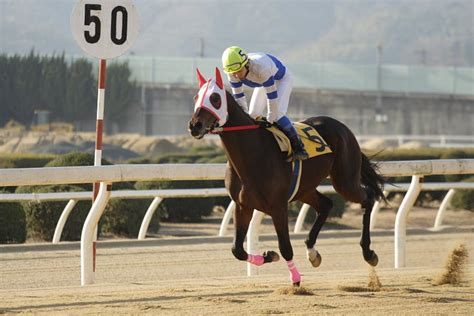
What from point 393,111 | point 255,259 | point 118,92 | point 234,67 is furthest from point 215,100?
point 393,111

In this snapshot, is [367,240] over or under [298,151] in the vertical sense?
under

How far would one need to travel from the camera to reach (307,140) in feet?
25.4

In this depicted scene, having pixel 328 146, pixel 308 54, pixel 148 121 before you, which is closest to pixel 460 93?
pixel 148 121

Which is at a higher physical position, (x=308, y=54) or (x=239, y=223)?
(x=308, y=54)

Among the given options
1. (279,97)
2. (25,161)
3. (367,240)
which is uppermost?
(279,97)

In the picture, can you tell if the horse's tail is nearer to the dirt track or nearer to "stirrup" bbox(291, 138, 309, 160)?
the dirt track

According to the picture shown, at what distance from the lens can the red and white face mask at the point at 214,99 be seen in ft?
22.2

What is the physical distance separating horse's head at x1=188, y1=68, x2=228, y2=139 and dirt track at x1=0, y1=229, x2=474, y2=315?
110 centimetres

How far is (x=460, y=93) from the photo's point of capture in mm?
49438

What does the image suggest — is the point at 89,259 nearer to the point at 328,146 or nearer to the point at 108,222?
the point at 328,146

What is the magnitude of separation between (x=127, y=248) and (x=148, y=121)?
105 ft

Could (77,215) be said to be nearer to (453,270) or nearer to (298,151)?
(298,151)

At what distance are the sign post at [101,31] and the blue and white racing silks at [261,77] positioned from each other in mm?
1077

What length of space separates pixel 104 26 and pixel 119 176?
115cm
